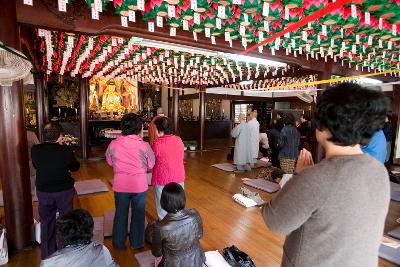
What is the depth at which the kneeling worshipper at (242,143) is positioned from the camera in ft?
21.2

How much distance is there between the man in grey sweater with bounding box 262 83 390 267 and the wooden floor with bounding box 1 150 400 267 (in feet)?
6.25

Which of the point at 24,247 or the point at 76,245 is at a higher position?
the point at 76,245

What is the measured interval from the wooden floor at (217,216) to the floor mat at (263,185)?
0.67ft

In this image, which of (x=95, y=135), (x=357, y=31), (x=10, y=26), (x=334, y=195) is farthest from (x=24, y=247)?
(x=95, y=135)

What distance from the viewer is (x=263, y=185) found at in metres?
5.41

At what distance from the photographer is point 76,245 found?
4.46 ft

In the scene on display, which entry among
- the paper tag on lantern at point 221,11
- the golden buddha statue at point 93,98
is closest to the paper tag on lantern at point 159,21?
the paper tag on lantern at point 221,11

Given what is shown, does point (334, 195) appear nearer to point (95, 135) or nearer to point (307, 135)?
point (307, 135)

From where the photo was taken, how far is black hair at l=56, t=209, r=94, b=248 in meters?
1.35

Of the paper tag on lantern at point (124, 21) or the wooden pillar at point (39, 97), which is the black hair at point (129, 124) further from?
the wooden pillar at point (39, 97)

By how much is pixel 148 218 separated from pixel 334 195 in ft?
10.6

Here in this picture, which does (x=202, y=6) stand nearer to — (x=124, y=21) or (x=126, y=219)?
(x=124, y=21)

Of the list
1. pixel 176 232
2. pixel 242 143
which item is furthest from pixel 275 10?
pixel 242 143

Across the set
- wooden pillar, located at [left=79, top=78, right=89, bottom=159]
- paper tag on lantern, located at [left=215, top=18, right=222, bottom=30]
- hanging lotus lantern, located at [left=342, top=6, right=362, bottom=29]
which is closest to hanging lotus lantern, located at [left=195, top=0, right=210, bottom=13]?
paper tag on lantern, located at [left=215, top=18, right=222, bottom=30]
